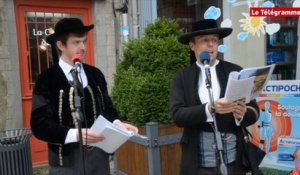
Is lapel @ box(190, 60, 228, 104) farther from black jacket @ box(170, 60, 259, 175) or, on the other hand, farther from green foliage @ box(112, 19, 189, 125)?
green foliage @ box(112, 19, 189, 125)

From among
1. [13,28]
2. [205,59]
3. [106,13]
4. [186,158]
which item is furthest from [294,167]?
[13,28]

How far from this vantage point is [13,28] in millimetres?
5453

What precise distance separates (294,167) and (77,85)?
→ 2553mm

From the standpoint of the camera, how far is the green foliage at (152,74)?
374 cm

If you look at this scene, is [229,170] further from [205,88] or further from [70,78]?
[70,78]

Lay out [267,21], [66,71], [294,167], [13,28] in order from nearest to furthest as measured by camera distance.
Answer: [66,71] < [294,167] < [267,21] < [13,28]

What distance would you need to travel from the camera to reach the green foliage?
3744mm

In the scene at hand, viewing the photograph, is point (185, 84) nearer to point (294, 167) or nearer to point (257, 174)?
point (257, 174)

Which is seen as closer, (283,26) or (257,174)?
(257,174)

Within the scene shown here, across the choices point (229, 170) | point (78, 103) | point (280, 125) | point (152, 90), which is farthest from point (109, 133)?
point (280, 125)

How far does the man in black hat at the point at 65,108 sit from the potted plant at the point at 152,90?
4.18 feet

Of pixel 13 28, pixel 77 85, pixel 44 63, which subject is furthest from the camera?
pixel 44 63

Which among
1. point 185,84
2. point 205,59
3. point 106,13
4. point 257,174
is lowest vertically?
point 257,174

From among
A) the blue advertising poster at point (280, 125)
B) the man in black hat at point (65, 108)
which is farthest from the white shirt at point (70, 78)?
the blue advertising poster at point (280, 125)
